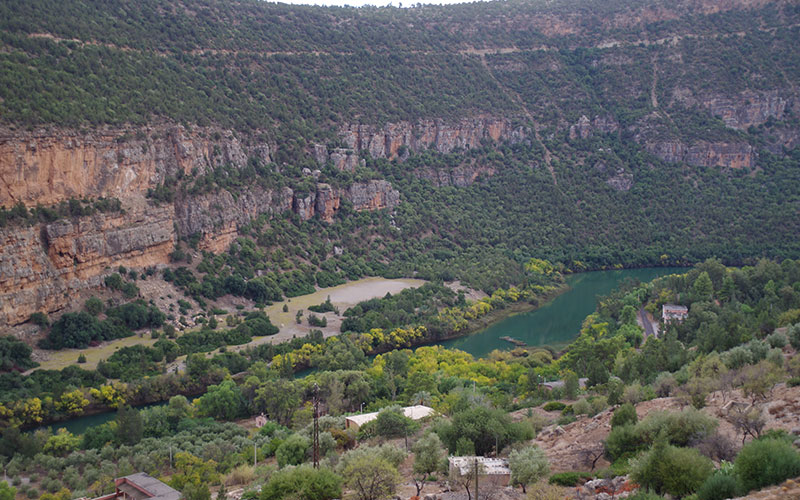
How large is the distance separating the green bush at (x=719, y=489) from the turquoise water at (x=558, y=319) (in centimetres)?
3922

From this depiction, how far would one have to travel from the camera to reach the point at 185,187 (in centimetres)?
6800

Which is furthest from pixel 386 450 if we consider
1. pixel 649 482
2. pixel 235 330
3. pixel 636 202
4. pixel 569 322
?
pixel 636 202

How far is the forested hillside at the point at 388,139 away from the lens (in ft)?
193

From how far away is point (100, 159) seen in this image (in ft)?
196

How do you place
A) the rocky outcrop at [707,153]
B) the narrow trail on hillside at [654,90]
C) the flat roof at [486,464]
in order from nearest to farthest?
the flat roof at [486,464]
the rocky outcrop at [707,153]
the narrow trail on hillside at [654,90]

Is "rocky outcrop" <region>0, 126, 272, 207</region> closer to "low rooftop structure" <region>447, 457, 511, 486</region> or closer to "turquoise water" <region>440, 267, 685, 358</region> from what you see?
"turquoise water" <region>440, 267, 685, 358</region>

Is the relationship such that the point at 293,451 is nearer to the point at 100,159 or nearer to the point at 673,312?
the point at 100,159

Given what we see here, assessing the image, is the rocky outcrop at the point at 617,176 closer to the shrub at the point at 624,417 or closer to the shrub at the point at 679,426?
the shrub at the point at 624,417

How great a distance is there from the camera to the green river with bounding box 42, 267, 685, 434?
6281 cm

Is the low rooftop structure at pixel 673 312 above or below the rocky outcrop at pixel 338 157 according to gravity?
below

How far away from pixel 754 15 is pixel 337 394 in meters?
99.3

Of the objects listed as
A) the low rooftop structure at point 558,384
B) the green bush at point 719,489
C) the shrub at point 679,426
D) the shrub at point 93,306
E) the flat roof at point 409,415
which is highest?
the green bush at point 719,489

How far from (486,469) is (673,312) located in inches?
1588

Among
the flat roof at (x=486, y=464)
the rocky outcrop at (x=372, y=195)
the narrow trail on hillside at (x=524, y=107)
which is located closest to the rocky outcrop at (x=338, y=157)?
the rocky outcrop at (x=372, y=195)
